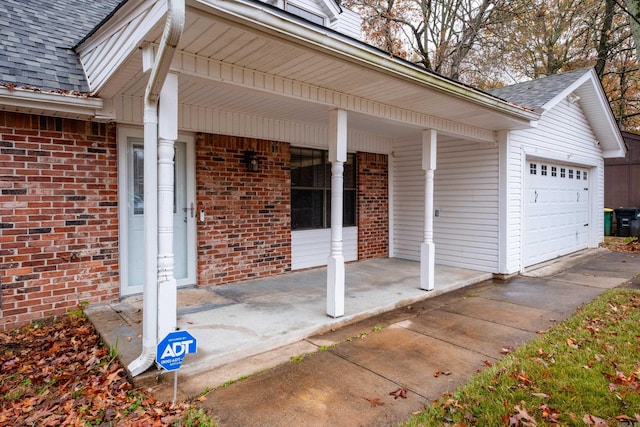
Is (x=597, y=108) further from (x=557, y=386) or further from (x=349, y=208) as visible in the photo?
(x=557, y=386)

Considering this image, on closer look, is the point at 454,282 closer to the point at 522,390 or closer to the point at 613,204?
the point at 522,390

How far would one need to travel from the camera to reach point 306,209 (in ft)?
22.3

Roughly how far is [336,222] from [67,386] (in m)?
2.89

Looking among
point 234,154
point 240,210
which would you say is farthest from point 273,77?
point 240,210

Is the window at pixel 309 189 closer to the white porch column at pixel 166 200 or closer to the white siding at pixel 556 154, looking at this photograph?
the white siding at pixel 556 154

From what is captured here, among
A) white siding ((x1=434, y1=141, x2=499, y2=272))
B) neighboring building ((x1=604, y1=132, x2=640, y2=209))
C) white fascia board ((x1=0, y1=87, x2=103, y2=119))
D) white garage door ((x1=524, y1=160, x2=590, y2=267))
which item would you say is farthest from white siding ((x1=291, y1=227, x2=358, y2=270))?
neighboring building ((x1=604, y1=132, x2=640, y2=209))

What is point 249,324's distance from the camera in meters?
3.98

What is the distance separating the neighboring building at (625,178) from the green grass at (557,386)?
12695mm

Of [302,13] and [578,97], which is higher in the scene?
[302,13]

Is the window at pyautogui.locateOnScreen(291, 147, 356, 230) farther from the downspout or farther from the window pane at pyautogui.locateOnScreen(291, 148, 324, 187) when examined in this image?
the downspout

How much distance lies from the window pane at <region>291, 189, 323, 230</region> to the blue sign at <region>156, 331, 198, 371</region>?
4026 mm

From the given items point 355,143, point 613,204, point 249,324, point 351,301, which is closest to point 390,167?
point 355,143

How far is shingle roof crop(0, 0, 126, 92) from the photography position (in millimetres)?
3938

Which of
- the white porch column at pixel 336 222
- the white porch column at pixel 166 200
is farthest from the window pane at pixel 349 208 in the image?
the white porch column at pixel 166 200
